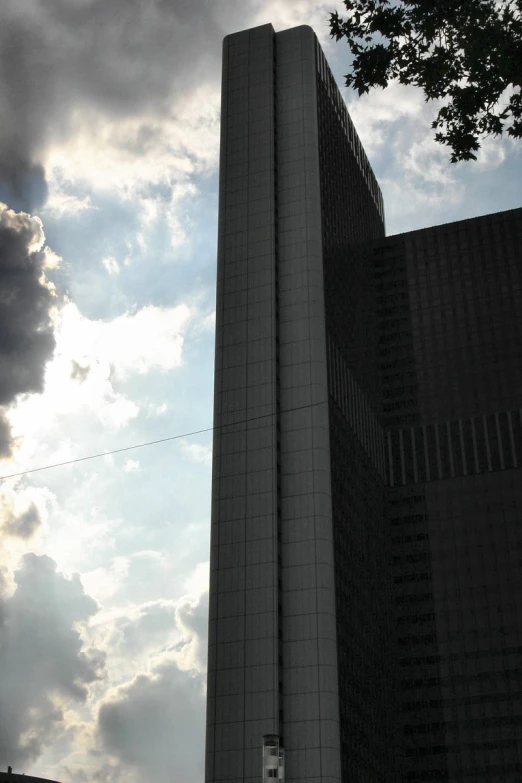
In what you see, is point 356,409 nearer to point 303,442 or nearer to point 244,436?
point 303,442

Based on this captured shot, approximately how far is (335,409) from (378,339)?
48569 mm

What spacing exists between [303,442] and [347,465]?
2019 centimetres

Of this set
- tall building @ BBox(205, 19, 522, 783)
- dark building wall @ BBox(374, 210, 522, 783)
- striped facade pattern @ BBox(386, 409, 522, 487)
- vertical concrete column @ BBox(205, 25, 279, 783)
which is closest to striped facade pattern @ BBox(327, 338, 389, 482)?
tall building @ BBox(205, 19, 522, 783)

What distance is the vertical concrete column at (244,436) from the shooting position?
11756 centimetres

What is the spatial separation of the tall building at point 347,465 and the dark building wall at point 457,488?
1.18ft

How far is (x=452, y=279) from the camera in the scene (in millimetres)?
194500

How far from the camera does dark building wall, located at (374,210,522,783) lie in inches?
6294

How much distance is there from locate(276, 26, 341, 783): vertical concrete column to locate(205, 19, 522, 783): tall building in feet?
0.86

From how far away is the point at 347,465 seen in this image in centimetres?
14938

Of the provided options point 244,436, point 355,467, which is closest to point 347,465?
point 355,467

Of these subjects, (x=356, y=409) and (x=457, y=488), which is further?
(x=457, y=488)

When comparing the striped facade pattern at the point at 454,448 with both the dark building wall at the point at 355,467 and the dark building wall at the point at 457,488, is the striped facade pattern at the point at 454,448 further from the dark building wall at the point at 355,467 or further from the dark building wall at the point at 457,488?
the dark building wall at the point at 355,467

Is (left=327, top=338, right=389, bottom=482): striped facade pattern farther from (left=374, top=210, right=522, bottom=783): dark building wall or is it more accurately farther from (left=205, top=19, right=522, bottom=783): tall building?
(left=374, top=210, right=522, bottom=783): dark building wall

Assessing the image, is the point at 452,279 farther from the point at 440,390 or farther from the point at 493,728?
the point at 493,728
